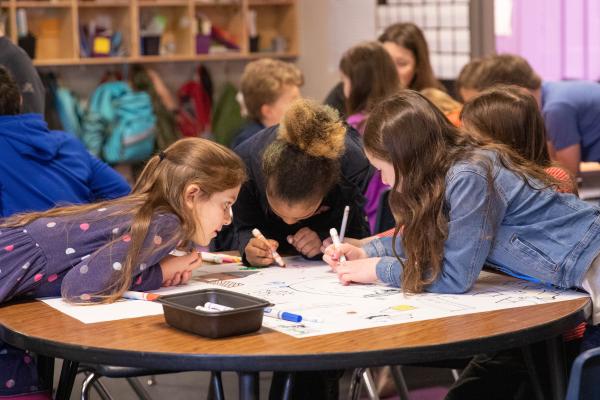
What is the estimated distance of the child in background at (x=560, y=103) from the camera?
4.10 metres

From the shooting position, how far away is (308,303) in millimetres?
2203

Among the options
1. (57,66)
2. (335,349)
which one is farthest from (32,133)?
(57,66)

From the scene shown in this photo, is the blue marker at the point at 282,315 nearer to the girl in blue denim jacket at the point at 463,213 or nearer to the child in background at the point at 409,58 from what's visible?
the girl in blue denim jacket at the point at 463,213

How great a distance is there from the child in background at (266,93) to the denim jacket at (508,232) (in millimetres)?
2426

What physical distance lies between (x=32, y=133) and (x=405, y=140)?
1.59 meters

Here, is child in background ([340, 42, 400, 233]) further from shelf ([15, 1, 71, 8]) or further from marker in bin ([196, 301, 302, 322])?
shelf ([15, 1, 71, 8])

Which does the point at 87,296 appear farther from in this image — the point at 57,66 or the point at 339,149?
the point at 57,66

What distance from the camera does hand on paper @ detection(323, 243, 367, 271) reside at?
8.43 feet

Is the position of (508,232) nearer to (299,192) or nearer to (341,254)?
(341,254)

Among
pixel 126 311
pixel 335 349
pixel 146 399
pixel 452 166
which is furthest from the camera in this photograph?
pixel 146 399

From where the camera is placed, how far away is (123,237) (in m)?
2.33

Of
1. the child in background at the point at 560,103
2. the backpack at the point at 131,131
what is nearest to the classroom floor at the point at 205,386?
the child in background at the point at 560,103

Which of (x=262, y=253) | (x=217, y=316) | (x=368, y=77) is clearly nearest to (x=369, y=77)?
(x=368, y=77)

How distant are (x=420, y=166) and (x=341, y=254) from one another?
0.38m
